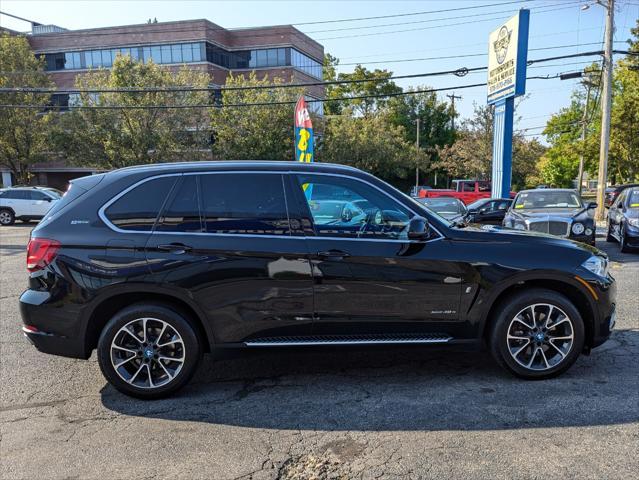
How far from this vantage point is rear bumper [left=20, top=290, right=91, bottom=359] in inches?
158

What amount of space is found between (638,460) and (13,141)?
39.6 metres

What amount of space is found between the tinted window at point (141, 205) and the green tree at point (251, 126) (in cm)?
2532

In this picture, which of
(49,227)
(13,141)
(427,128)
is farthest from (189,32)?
(49,227)

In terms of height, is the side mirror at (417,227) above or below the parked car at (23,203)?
above

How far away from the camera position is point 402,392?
4.18m

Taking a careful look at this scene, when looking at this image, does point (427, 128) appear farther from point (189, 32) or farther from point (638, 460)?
point (638, 460)

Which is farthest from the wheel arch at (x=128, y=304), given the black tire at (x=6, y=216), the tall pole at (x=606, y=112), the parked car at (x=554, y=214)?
the black tire at (x=6, y=216)

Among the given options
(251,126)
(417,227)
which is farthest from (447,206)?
(251,126)

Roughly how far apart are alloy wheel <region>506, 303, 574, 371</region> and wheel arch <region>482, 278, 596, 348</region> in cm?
17

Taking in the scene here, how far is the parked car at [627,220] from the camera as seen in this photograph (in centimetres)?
1133

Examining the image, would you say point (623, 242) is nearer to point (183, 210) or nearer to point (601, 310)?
point (601, 310)

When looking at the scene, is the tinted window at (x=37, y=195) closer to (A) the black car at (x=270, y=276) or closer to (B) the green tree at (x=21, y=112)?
(B) the green tree at (x=21, y=112)

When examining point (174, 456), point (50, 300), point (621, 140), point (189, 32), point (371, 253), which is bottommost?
point (174, 456)

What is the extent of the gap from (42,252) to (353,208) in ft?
8.37
